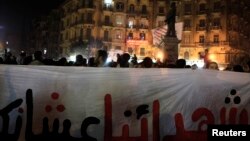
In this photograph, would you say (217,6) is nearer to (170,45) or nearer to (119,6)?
(119,6)

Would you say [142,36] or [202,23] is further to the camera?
[142,36]

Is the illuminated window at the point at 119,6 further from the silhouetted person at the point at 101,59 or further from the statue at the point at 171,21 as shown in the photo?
the silhouetted person at the point at 101,59

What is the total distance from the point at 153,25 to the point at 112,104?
79192 millimetres

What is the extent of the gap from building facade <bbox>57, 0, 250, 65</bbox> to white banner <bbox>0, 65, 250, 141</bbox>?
71415 mm

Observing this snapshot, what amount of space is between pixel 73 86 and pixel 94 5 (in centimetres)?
7599

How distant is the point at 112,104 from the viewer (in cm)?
702

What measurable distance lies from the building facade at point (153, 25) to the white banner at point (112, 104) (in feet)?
234

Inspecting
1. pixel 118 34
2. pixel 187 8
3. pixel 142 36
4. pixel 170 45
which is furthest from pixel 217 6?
pixel 170 45

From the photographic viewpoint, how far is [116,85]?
23.2ft

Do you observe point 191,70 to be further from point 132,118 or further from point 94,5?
point 94,5

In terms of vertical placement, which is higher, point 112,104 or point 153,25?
point 153,25

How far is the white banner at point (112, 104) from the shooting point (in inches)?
266

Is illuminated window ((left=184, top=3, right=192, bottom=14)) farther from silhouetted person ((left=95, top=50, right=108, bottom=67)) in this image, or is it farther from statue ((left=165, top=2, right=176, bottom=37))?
silhouetted person ((left=95, top=50, right=108, bottom=67))

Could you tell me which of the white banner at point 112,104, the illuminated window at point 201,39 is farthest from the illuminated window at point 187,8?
the white banner at point 112,104
